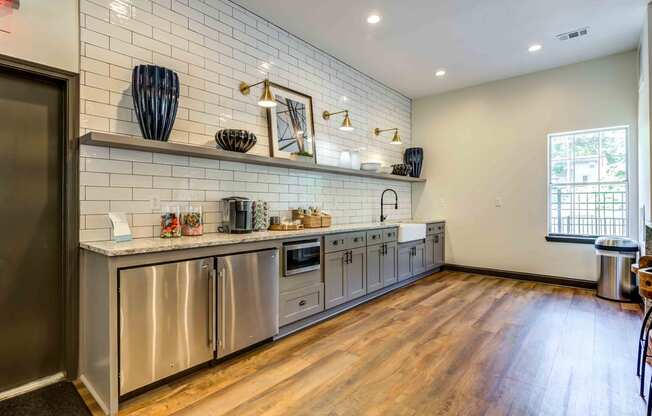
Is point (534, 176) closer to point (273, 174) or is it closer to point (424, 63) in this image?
point (424, 63)

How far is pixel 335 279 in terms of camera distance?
11.4 feet

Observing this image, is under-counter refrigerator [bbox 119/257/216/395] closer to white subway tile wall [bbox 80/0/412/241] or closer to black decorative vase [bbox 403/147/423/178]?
white subway tile wall [bbox 80/0/412/241]

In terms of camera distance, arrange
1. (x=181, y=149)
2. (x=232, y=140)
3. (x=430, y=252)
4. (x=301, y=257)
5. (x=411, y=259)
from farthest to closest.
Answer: (x=430, y=252) → (x=411, y=259) → (x=301, y=257) → (x=232, y=140) → (x=181, y=149)

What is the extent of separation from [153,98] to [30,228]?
118 centimetres

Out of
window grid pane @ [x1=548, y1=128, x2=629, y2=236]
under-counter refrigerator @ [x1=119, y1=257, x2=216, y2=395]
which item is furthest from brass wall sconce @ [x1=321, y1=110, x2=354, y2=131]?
window grid pane @ [x1=548, y1=128, x2=629, y2=236]

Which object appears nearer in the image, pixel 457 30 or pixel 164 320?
pixel 164 320

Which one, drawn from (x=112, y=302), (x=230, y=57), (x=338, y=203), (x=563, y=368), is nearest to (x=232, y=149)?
(x=230, y=57)

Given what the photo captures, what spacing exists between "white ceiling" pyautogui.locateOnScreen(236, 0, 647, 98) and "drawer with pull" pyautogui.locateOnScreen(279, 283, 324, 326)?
276 centimetres

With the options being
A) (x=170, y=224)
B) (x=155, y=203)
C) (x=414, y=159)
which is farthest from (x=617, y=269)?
(x=155, y=203)

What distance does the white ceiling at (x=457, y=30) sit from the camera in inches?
129

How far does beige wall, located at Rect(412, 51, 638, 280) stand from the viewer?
177 inches

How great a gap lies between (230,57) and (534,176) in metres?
4.51

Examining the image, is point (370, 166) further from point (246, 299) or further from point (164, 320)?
point (164, 320)

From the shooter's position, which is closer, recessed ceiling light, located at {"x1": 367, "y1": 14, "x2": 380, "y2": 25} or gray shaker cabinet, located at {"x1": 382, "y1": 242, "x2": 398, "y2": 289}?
recessed ceiling light, located at {"x1": 367, "y1": 14, "x2": 380, "y2": 25}
